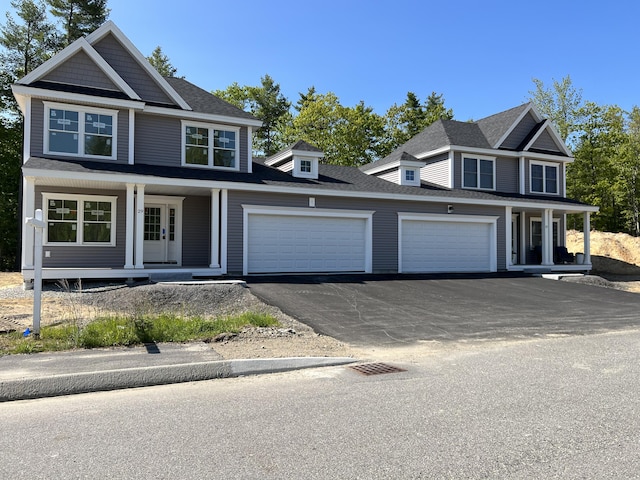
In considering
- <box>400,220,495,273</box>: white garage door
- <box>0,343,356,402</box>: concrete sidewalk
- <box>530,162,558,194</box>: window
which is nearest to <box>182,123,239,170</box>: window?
<box>400,220,495,273</box>: white garage door

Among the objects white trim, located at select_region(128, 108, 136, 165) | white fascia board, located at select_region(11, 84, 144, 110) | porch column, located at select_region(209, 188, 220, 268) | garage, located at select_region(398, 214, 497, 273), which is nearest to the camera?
white fascia board, located at select_region(11, 84, 144, 110)

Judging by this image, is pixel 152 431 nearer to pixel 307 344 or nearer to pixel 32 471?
pixel 32 471

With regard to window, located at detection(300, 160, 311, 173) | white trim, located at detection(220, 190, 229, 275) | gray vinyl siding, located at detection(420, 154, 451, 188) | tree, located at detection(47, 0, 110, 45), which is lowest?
white trim, located at detection(220, 190, 229, 275)

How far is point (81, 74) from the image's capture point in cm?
1576

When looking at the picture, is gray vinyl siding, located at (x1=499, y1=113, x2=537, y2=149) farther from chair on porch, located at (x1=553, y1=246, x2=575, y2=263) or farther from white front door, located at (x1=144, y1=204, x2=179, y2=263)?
white front door, located at (x1=144, y1=204, x2=179, y2=263)

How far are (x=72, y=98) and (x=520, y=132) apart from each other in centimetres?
2065

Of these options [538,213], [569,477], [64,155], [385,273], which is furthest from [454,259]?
[569,477]

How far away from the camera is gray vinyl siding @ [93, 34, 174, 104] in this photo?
16.5 meters

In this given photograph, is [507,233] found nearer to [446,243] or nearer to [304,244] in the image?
[446,243]

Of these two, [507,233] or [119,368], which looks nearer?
[119,368]

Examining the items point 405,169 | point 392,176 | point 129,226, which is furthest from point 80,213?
point 405,169

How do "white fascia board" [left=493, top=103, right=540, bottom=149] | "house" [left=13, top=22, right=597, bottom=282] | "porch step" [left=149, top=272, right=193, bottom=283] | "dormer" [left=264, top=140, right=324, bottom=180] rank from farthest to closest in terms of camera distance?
1. "white fascia board" [left=493, top=103, right=540, bottom=149]
2. "dormer" [left=264, top=140, right=324, bottom=180]
3. "house" [left=13, top=22, right=597, bottom=282]
4. "porch step" [left=149, top=272, right=193, bottom=283]

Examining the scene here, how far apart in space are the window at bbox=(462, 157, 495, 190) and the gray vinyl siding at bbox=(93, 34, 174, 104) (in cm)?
1394

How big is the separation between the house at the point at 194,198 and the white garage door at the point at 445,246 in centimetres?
5
